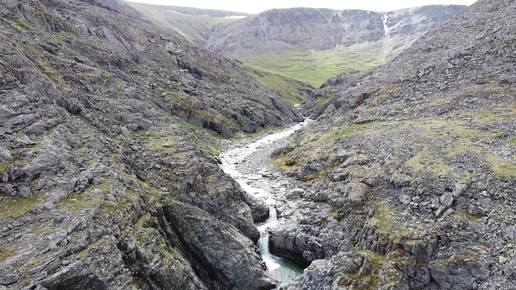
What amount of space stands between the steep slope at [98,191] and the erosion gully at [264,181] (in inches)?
92.9

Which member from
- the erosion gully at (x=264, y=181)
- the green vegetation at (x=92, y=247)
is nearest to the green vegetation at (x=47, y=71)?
the erosion gully at (x=264, y=181)

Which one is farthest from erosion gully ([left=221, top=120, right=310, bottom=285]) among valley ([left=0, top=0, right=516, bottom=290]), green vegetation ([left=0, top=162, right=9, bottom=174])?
green vegetation ([left=0, top=162, right=9, bottom=174])

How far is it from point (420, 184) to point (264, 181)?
25012 millimetres

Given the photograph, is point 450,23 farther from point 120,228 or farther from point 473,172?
point 120,228

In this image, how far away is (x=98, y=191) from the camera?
32.9m

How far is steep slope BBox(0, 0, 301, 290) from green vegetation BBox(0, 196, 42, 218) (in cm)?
6

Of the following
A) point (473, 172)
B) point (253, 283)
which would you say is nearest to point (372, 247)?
point (253, 283)

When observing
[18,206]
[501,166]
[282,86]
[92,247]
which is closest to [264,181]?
[501,166]

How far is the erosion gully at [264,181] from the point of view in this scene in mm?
40906

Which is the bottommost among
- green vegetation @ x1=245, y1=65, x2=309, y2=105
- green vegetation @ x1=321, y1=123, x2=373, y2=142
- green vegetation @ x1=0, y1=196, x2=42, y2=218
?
green vegetation @ x1=245, y1=65, x2=309, y2=105

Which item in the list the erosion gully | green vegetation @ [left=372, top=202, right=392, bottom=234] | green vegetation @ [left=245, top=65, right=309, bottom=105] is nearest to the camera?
green vegetation @ [left=372, top=202, right=392, bottom=234]

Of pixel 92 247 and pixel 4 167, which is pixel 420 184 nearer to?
pixel 92 247

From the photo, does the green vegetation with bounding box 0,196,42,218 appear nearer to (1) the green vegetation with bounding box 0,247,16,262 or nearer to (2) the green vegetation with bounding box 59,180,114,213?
(2) the green vegetation with bounding box 59,180,114,213

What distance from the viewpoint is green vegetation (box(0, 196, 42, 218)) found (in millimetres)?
28203
